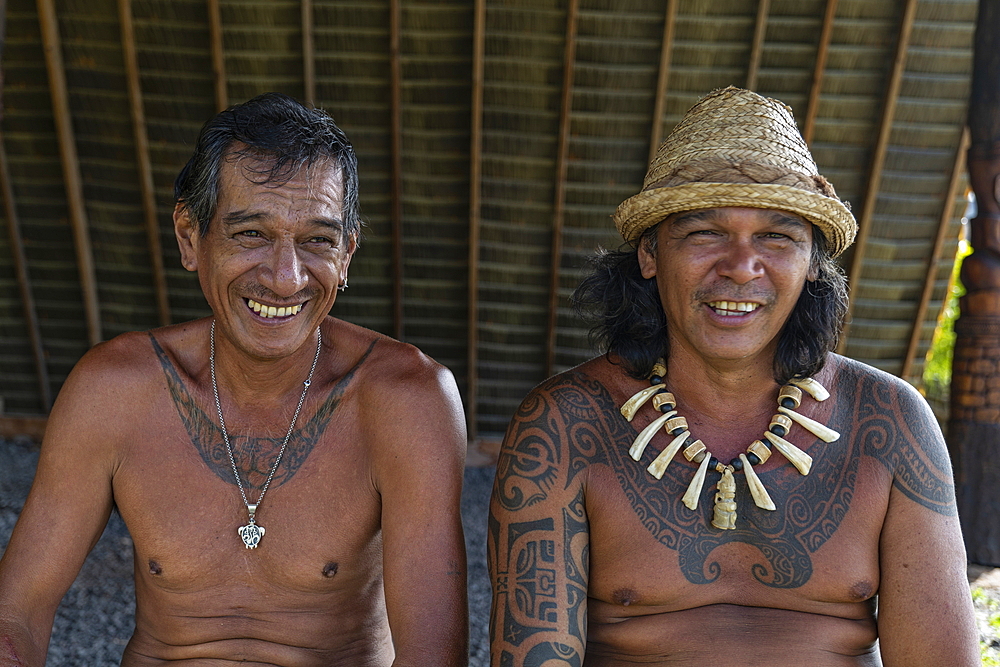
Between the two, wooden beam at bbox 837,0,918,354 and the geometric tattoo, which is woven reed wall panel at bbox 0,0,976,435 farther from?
the geometric tattoo

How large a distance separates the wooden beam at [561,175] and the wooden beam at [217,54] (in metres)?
1.90

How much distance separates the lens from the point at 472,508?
5.51 metres

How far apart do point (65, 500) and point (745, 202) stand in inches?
69.6

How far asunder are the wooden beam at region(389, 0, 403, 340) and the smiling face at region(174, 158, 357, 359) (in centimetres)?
299

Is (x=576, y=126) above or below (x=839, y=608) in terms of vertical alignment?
above

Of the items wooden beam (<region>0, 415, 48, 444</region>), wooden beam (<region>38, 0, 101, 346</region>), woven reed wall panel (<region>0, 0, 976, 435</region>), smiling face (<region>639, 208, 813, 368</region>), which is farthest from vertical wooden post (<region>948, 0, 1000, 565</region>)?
wooden beam (<region>0, 415, 48, 444</region>)

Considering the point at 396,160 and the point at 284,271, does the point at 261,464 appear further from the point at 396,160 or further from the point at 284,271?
the point at 396,160

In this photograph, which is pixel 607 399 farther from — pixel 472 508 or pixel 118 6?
pixel 118 6

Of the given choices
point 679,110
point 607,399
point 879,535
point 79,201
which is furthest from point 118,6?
point 879,535

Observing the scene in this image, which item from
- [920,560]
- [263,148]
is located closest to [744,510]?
[920,560]

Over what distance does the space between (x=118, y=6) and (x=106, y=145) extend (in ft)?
2.81

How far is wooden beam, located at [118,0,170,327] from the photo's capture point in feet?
16.1

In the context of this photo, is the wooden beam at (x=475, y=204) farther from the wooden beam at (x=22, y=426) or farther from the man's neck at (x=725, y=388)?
the man's neck at (x=725, y=388)

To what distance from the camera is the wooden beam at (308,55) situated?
489cm
